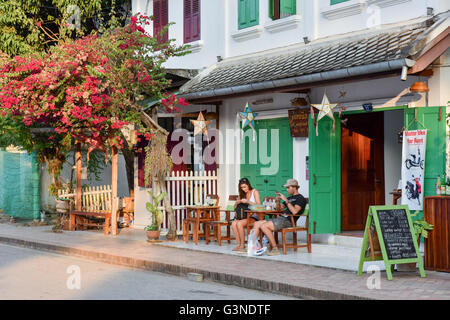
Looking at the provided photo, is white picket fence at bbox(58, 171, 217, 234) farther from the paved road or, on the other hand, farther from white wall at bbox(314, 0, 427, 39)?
white wall at bbox(314, 0, 427, 39)

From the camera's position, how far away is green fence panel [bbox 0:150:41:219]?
20.9m

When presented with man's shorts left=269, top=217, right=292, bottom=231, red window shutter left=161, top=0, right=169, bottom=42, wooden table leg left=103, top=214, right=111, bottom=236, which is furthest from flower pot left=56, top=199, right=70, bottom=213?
man's shorts left=269, top=217, right=292, bottom=231

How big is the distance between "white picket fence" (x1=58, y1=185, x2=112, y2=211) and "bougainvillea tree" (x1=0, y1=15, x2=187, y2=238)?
7.16ft

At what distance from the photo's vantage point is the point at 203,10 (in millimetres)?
17719

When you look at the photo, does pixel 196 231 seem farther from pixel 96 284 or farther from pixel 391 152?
pixel 96 284

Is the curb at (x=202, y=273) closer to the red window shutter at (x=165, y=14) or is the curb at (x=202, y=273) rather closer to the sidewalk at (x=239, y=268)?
the sidewalk at (x=239, y=268)

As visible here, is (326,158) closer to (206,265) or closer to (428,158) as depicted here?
(428,158)

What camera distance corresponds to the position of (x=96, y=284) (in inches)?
406

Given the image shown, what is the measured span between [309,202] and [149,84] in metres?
4.35

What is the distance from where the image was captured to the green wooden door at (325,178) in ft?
45.6

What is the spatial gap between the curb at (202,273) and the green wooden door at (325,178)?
129 inches

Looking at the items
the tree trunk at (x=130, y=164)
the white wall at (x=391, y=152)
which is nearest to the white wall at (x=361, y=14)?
the white wall at (x=391, y=152)
